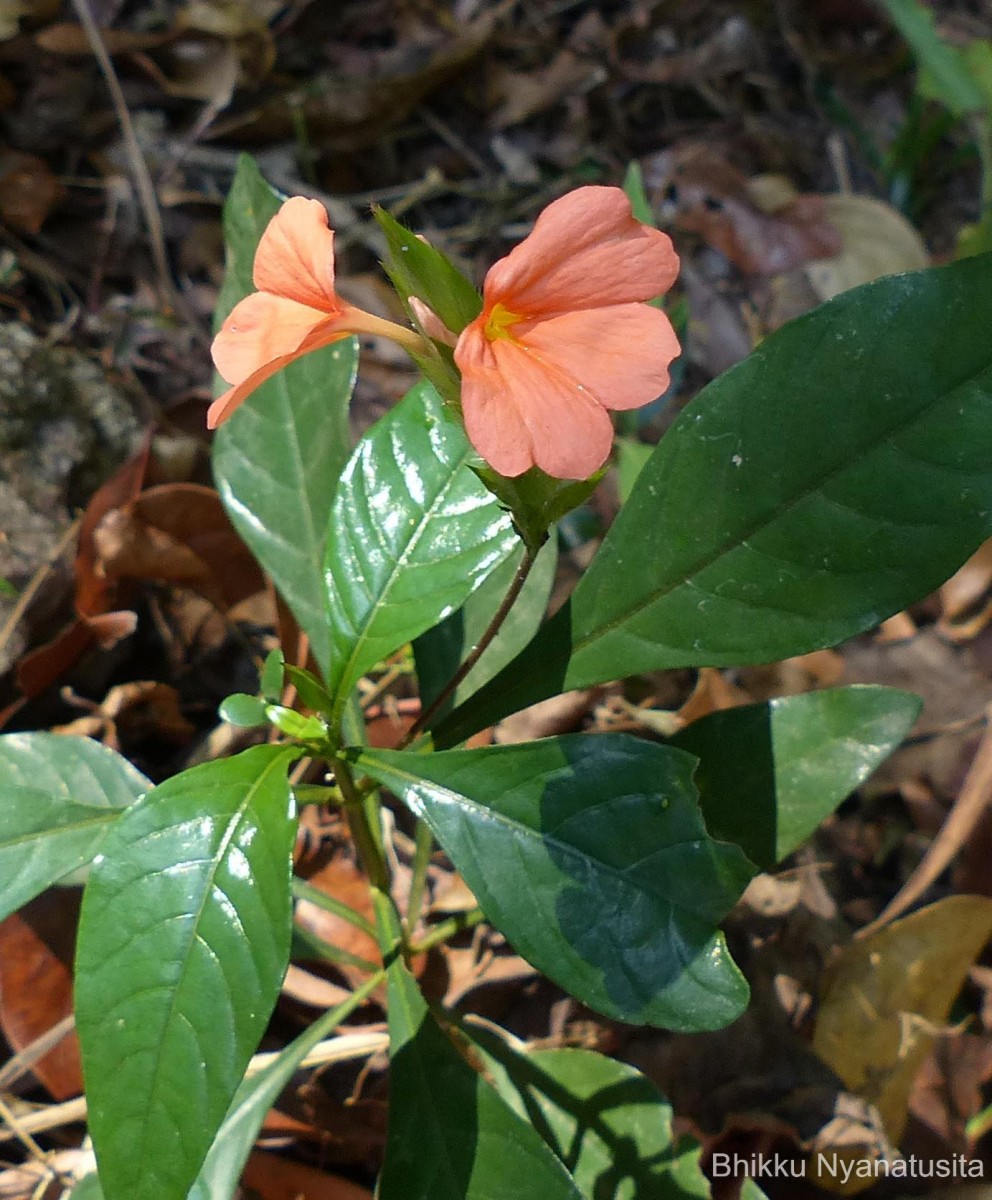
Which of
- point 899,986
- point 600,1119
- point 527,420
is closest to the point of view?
point 527,420

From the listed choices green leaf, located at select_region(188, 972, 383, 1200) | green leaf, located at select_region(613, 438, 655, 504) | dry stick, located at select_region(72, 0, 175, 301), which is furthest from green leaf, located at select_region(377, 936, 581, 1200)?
dry stick, located at select_region(72, 0, 175, 301)

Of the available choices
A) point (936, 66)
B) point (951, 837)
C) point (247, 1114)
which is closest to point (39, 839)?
point (247, 1114)

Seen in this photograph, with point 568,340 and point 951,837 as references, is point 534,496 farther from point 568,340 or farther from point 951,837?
point 951,837

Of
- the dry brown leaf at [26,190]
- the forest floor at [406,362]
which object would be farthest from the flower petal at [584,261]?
the dry brown leaf at [26,190]

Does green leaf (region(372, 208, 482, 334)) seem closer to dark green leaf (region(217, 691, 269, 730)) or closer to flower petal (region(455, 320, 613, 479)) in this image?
flower petal (region(455, 320, 613, 479))

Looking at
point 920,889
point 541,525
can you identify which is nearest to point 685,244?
point 920,889

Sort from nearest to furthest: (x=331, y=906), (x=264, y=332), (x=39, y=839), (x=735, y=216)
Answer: (x=264, y=332)
(x=39, y=839)
(x=331, y=906)
(x=735, y=216)
